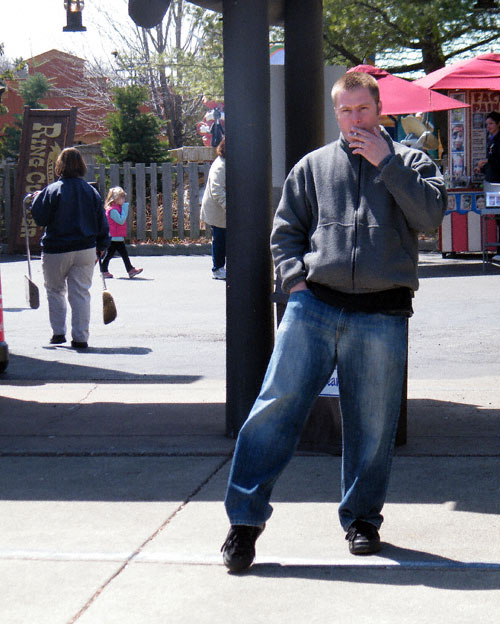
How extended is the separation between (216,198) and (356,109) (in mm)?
9967

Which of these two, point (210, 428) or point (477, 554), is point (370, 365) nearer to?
point (477, 554)

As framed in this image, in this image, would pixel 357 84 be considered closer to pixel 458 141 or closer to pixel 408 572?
pixel 408 572

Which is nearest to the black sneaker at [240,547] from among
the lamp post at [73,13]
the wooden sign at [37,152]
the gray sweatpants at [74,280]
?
the gray sweatpants at [74,280]

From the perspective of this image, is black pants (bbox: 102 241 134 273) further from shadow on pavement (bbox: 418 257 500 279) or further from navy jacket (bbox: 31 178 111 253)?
navy jacket (bbox: 31 178 111 253)

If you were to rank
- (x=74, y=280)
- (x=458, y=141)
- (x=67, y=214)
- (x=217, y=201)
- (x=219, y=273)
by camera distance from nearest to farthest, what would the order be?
(x=67, y=214)
(x=74, y=280)
(x=217, y=201)
(x=219, y=273)
(x=458, y=141)

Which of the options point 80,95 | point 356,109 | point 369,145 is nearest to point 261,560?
point 369,145

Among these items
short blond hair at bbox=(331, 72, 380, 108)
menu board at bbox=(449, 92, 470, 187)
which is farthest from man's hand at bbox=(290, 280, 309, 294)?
menu board at bbox=(449, 92, 470, 187)

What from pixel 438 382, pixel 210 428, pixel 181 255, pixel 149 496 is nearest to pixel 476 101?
pixel 181 255

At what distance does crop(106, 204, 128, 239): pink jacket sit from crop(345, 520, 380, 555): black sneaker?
12.2 meters

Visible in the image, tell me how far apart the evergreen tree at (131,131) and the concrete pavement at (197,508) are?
1481 cm

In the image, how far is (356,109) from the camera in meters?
3.80

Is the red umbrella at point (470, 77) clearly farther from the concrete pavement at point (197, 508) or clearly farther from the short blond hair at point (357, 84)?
the short blond hair at point (357, 84)

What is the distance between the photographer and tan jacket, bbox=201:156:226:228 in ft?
44.5

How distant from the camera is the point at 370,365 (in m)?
3.89
